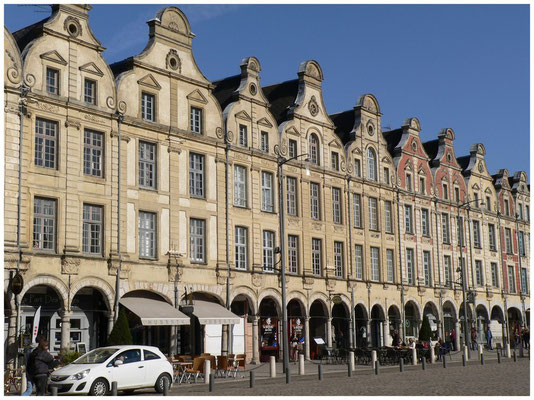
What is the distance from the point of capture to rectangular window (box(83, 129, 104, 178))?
33.2 m

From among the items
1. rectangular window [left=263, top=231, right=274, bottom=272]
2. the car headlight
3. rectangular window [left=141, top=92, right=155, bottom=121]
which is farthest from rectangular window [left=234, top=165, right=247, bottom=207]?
the car headlight

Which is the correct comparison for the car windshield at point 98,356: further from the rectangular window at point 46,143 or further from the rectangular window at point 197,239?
the rectangular window at point 197,239

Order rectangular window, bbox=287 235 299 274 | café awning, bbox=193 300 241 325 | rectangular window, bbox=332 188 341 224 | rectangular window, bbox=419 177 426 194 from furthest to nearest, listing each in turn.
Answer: rectangular window, bbox=419 177 426 194 < rectangular window, bbox=332 188 341 224 < rectangular window, bbox=287 235 299 274 < café awning, bbox=193 300 241 325

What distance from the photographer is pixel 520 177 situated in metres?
69.8

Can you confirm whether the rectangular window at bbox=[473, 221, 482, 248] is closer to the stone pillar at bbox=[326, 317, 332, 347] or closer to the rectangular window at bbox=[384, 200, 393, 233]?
A: the rectangular window at bbox=[384, 200, 393, 233]

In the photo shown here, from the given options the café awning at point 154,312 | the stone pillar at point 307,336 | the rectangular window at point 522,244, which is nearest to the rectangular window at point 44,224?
the café awning at point 154,312

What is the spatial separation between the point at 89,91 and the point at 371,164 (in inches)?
830

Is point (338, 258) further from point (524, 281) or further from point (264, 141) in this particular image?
point (524, 281)

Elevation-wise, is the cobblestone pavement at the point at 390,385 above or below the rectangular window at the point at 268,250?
below

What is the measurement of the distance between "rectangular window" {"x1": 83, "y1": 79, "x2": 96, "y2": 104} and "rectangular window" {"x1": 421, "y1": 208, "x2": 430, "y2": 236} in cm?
2707

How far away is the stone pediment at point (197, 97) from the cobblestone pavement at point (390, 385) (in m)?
12.7

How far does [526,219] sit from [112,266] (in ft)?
146

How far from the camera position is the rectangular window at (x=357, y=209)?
4766cm

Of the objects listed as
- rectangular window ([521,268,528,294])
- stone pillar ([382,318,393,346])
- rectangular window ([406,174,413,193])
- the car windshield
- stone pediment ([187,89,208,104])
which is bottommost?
the car windshield
